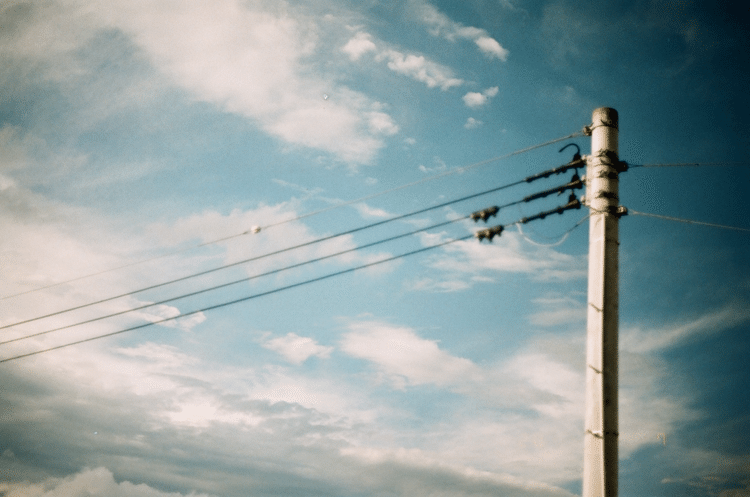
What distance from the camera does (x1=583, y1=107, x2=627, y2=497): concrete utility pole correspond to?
27.8 feet

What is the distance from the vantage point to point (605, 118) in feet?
34.0

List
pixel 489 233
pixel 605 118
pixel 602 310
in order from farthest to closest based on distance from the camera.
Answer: pixel 489 233 < pixel 605 118 < pixel 602 310

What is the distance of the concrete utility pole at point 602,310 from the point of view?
8.46 metres

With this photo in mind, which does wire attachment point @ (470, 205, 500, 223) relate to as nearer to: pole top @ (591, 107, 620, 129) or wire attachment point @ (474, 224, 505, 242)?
wire attachment point @ (474, 224, 505, 242)

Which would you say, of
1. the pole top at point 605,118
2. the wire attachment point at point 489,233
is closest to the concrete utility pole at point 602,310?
the pole top at point 605,118

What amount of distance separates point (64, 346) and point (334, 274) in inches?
369

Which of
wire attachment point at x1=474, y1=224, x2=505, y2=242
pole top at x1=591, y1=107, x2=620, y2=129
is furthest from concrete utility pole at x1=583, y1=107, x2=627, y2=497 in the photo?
wire attachment point at x1=474, y1=224, x2=505, y2=242

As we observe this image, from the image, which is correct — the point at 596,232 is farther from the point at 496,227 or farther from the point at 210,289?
the point at 210,289

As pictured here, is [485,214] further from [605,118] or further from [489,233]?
[605,118]

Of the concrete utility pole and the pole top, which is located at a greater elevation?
the pole top

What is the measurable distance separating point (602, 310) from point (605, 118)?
13.5 ft

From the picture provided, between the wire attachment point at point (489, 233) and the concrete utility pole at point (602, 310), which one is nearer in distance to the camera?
the concrete utility pole at point (602, 310)

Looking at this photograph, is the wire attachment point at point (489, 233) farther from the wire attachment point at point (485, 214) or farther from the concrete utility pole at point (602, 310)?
the concrete utility pole at point (602, 310)

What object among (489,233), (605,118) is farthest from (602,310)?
(605,118)
